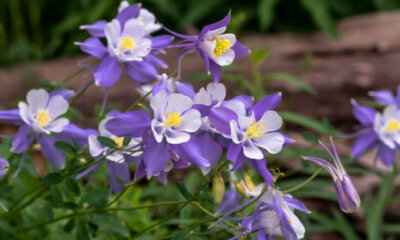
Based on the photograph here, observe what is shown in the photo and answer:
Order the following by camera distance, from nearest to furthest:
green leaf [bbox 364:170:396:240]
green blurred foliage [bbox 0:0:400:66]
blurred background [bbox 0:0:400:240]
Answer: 1. green leaf [bbox 364:170:396:240]
2. blurred background [bbox 0:0:400:240]
3. green blurred foliage [bbox 0:0:400:66]

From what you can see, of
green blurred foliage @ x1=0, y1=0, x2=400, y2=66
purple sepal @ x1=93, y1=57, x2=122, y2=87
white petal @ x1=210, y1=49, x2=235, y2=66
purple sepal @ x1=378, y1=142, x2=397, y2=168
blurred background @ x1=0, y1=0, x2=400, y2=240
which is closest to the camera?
white petal @ x1=210, y1=49, x2=235, y2=66

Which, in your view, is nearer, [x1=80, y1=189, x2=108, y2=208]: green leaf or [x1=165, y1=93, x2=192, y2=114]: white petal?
[x1=165, y1=93, x2=192, y2=114]: white petal

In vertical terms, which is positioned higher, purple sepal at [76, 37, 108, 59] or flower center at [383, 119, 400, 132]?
purple sepal at [76, 37, 108, 59]

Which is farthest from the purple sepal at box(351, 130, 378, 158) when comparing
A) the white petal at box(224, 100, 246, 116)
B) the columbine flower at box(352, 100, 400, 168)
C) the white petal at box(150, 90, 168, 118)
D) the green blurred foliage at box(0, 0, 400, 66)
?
the green blurred foliage at box(0, 0, 400, 66)

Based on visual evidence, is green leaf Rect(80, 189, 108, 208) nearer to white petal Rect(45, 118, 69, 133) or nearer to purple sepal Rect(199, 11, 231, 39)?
white petal Rect(45, 118, 69, 133)

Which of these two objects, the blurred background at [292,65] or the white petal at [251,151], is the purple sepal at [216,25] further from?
the blurred background at [292,65]

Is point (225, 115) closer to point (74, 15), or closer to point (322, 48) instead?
point (322, 48)

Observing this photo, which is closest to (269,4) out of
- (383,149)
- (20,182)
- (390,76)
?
(390,76)

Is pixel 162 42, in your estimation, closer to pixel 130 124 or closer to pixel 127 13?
pixel 127 13
